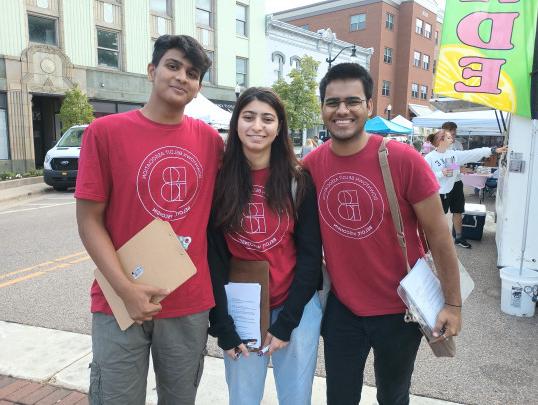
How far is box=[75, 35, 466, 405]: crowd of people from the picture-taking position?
189 centimetres

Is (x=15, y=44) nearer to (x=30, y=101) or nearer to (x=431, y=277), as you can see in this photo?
(x=30, y=101)

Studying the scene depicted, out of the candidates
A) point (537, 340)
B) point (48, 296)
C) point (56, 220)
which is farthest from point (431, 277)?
point (56, 220)

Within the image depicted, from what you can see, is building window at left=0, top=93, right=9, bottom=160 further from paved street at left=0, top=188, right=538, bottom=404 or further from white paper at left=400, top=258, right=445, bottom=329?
white paper at left=400, top=258, right=445, bottom=329

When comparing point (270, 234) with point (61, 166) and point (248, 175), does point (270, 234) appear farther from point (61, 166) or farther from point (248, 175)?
point (61, 166)

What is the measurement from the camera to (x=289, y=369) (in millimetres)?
2072

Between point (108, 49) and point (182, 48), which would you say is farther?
point (108, 49)

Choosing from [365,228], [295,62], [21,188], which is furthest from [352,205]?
[295,62]

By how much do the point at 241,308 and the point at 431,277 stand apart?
2.99ft

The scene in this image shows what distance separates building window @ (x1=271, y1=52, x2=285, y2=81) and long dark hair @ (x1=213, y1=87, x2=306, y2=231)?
2709 cm

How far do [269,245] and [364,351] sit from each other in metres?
0.70

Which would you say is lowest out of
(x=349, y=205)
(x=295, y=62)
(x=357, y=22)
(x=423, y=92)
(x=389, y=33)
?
(x=349, y=205)

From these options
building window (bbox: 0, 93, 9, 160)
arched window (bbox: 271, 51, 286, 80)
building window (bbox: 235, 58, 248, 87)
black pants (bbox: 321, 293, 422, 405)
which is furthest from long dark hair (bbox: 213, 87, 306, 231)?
arched window (bbox: 271, 51, 286, 80)

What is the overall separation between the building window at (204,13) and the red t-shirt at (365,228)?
2323cm

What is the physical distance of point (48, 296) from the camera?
4.73m
